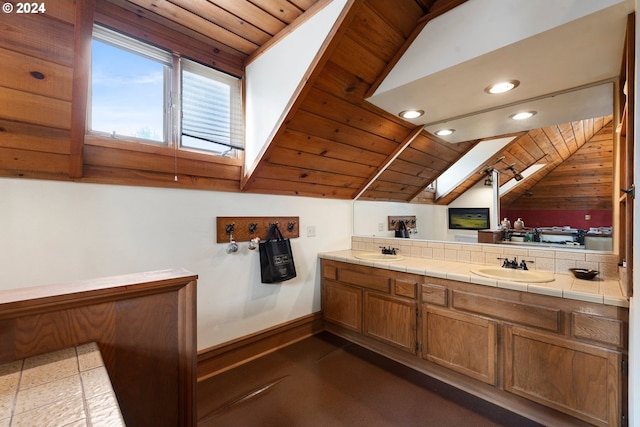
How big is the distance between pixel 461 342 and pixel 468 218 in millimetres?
1037

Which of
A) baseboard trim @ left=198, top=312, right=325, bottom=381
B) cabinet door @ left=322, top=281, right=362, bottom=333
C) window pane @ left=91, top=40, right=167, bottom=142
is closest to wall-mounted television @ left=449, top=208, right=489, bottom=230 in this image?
cabinet door @ left=322, top=281, right=362, bottom=333

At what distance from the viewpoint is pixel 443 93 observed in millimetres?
1920

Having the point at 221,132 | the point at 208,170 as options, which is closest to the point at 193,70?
the point at 221,132

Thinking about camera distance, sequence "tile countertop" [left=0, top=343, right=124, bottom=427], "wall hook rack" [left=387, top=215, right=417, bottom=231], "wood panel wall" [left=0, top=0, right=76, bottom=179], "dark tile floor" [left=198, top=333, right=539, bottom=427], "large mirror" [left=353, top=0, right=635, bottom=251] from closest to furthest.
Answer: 1. "tile countertop" [left=0, top=343, right=124, bottom=427]
2. "wood panel wall" [left=0, top=0, right=76, bottom=179]
3. "large mirror" [left=353, top=0, right=635, bottom=251]
4. "dark tile floor" [left=198, top=333, right=539, bottom=427]
5. "wall hook rack" [left=387, top=215, right=417, bottom=231]

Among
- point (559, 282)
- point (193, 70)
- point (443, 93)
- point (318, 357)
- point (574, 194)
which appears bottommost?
point (318, 357)

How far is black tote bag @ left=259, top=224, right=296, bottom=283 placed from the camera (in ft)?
7.92

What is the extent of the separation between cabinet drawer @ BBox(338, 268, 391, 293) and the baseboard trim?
0.56 meters

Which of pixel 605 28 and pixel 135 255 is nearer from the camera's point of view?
pixel 605 28

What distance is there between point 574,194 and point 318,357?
89.0 inches

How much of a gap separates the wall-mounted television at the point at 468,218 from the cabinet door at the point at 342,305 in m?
1.05

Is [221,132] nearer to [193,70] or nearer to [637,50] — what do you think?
[193,70]

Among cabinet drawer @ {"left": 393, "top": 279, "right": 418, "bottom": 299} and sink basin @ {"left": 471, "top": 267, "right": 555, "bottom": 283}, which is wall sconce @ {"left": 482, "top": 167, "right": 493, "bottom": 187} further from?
cabinet drawer @ {"left": 393, "top": 279, "right": 418, "bottom": 299}

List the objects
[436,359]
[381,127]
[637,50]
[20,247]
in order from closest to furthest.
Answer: [637,50] < [20,247] < [436,359] < [381,127]

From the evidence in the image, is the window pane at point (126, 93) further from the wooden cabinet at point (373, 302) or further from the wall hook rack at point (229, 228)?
the wooden cabinet at point (373, 302)
